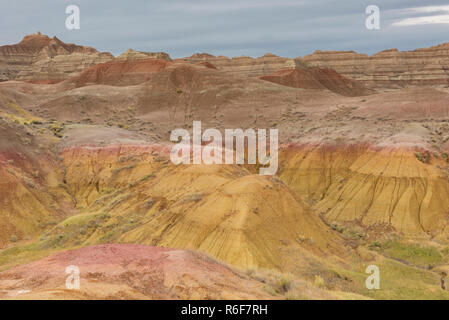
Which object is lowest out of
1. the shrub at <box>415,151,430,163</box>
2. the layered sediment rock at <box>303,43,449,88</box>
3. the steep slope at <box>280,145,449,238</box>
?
the steep slope at <box>280,145,449,238</box>

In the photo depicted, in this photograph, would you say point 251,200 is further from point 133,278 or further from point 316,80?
point 316,80

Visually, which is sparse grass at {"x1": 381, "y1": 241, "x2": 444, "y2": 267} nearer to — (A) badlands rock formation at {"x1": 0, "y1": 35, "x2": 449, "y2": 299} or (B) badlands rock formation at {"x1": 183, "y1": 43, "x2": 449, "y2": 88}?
(A) badlands rock formation at {"x1": 0, "y1": 35, "x2": 449, "y2": 299}

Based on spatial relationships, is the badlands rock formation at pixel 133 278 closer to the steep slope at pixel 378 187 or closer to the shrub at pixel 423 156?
the steep slope at pixel 378 187

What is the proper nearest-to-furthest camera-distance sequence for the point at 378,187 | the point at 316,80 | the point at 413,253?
1. the point at 413,253
2. the point at 378,187
3. the point at 316,80

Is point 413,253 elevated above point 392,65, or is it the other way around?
point 392,65

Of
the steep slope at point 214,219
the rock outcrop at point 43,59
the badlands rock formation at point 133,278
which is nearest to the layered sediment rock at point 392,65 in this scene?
the rock outcrop at point 43,59

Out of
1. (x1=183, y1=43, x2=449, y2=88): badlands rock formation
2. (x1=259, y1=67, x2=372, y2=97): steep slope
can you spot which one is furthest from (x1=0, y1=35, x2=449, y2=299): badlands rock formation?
(x1=183, y1=43, x2=449, y2=88): badlands rock formation

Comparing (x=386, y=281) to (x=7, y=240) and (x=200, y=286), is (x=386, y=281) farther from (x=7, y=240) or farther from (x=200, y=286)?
(x=7, y=240)

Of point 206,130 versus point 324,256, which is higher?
point 206,130

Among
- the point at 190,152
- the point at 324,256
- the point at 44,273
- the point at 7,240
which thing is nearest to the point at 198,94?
the point at 190,152

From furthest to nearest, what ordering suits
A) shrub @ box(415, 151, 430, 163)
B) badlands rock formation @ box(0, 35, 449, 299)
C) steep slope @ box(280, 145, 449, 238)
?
1. shrub @ box(415, 151, 430, 163)
2. steep slope @ box(280, 145, 449, 238)
3. badlands rock formation @ box(0, 35, 449, 299)

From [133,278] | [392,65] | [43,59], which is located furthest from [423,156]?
[43,59]
